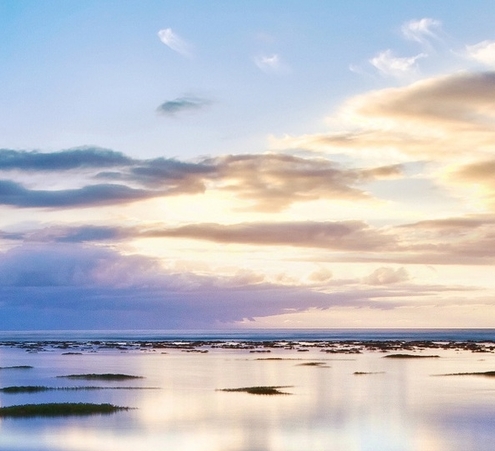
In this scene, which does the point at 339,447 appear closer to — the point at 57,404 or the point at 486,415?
the point at 486,415

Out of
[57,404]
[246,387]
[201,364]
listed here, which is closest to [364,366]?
[201,364]

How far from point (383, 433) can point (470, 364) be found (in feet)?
149

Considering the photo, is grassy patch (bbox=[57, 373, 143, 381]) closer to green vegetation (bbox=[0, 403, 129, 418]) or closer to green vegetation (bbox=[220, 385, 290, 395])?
green vegetation (bbox=[220, 385, 290, 395])

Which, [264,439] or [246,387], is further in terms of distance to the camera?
[246,387]

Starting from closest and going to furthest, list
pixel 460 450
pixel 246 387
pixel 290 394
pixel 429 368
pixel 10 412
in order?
pixel 460 450
pixel 10 412
pixel 290 394
pixel 246 387
pixel 429 368

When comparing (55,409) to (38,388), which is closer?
(55,409)

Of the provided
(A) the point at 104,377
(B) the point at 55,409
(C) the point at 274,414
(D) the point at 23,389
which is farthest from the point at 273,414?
(A) the point at 104,377

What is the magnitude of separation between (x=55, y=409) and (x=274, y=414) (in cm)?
1187

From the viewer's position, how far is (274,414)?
38.5 meters

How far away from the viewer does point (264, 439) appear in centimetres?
3166

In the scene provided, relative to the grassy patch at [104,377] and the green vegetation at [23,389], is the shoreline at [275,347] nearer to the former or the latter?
the grassy patch at [104,377]

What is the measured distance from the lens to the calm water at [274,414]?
3111cm

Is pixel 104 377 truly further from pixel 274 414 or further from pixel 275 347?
pixel 275 347

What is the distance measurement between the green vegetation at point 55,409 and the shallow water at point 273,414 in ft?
4.47
